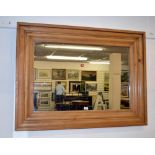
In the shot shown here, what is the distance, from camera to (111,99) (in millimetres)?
1847

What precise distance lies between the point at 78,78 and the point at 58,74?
9.0 inches

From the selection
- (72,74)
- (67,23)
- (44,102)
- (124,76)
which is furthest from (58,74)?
(124,76)

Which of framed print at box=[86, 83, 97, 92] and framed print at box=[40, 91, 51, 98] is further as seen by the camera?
framed print at box=[86, 83, 97, 92]

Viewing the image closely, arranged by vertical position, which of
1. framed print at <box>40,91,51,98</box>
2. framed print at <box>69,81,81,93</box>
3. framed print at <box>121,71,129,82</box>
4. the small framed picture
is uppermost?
framed print at <box>121,71,129,82</box>

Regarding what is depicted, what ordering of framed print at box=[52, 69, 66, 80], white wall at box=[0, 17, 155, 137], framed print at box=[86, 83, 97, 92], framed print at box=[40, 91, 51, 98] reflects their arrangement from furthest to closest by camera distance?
1. framed print at box=[86, 83, 97, 92]
2. framed print at box=[52, 69, 66, 80]
3. framed print at box=[40, 91, 51, 98]
4. white wall at box=[0, 17, 155, 137]

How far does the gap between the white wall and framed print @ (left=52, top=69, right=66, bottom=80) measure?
376mm

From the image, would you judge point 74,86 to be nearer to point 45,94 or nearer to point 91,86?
point 91,86

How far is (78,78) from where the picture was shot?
1943mm

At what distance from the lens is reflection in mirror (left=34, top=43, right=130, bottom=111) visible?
5.51 ft

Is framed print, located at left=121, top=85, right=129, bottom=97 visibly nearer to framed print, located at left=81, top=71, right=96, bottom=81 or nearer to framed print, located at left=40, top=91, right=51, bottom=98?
framed print, located at left=81, top=71, right=96, bottom=81

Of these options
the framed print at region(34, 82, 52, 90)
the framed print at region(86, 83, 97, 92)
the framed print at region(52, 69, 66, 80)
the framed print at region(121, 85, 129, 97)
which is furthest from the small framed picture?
the framed print at region(121, 85, 129, 97)
